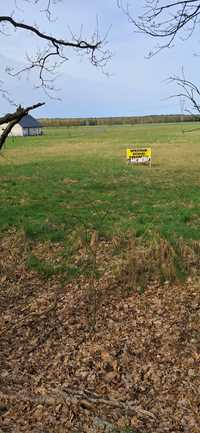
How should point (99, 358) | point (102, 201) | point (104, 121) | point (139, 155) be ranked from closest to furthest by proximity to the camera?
point (99, 358) < point (102, 201) < point (139, 155) < point (104, 121)

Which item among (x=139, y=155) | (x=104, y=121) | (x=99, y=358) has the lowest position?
(x=99, y=358)

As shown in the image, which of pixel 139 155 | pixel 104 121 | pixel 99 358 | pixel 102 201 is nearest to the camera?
pixel 99 358

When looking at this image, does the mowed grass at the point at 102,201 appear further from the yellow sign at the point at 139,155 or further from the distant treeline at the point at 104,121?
the distant treeline at the point at 104,121

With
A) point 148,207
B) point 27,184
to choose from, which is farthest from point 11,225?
point 27,184

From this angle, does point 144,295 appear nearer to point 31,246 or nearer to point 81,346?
point 81,346

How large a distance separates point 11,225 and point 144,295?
14.8 ft

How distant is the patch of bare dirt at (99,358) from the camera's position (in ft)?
11.4

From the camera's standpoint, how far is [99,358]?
14.0 feet

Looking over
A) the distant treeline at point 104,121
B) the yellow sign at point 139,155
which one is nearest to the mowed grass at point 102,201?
the yellow sign at point 139,155

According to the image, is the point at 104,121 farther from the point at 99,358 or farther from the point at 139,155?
the point at 99,358

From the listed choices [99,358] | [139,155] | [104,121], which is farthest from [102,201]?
[104,121]

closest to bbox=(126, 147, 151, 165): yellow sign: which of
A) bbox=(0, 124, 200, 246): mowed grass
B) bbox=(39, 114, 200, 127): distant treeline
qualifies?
bbox=(0, 124, 200, 246): mowed grass

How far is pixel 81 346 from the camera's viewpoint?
4.51 metres

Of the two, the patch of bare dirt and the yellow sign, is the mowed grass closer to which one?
the yellow sign
